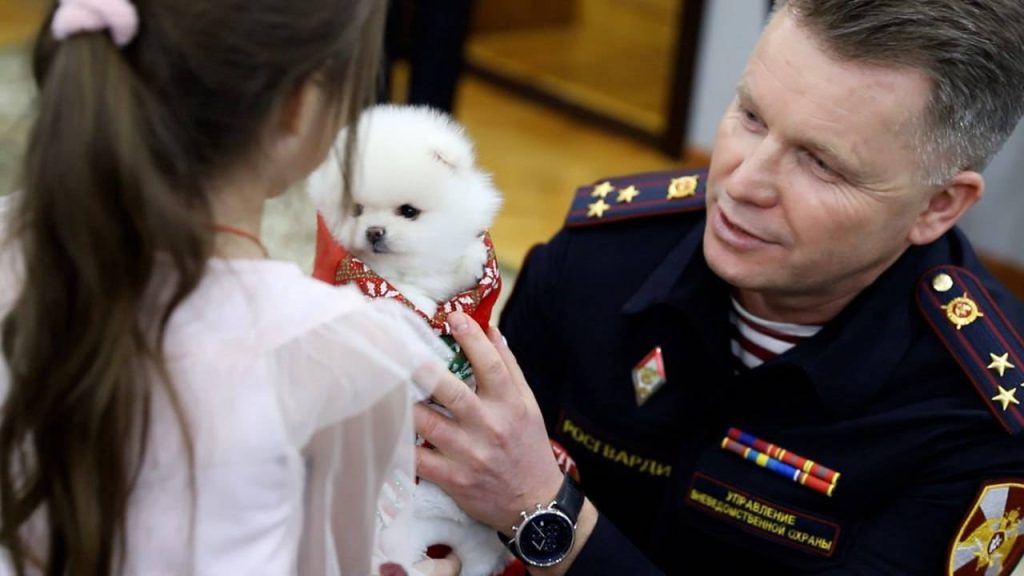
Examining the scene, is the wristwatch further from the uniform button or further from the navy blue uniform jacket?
the uniform button

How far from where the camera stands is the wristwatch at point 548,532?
3.90 ft

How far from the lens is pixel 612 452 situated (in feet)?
4.79

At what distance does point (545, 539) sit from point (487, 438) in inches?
5.7

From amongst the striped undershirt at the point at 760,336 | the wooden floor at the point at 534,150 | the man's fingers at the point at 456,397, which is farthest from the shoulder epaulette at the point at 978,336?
the wooden floor at the point at 534,150

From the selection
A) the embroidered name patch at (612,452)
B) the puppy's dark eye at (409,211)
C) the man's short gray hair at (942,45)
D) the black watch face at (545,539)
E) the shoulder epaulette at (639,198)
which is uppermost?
the man's short gray hair at (942,45)

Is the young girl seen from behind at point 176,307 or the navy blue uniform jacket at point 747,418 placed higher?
the young girl seen from behind at point 176,307

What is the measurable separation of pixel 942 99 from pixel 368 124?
571 mm

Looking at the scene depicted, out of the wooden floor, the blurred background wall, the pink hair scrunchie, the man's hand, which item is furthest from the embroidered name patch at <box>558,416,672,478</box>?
the wooden floor

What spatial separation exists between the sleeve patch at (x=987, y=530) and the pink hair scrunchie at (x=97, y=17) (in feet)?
3.20

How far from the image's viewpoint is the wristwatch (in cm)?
119

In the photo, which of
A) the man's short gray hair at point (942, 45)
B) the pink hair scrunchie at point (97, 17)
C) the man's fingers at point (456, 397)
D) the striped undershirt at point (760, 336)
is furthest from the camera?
the striped undershirt at point (760, 336)

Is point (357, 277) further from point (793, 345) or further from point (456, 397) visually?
point (793, 345)

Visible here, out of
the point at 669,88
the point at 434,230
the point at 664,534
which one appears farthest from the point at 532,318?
the point at 669,88

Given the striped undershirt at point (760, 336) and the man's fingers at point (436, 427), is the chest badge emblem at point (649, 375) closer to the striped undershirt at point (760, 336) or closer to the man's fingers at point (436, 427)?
the striped undershirt at point (760, 336)
